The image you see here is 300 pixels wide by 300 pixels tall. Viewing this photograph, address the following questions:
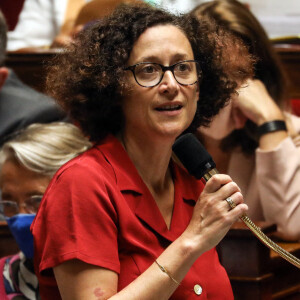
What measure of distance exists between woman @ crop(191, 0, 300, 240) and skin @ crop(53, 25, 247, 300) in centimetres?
49

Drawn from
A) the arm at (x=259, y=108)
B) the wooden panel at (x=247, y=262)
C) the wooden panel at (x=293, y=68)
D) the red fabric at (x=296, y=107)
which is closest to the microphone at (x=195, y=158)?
the wooden panel at (x=247, y=262)

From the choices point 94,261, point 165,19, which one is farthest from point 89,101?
point 94,261

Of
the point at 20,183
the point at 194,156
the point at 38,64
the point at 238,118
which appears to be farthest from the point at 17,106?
the point at 194,156

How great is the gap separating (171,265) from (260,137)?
0.83m

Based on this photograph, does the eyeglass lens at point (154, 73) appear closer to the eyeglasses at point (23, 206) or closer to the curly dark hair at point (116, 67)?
the curly dark hair at point (116, 67)

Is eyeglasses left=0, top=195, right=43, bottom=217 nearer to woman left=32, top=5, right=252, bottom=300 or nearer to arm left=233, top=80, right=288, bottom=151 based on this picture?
woman left=32, top=5, right=252, bottom=300

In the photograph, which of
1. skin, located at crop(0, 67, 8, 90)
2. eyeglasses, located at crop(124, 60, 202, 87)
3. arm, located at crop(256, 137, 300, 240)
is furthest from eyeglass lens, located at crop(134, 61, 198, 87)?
skin, located at crop(0, 67, 8, 90)

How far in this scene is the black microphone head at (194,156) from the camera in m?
0.98

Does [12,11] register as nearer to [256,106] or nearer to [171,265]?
[256,106]

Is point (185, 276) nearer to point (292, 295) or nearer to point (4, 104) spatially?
point (292, 295)

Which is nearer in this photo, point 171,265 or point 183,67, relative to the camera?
point 171,265

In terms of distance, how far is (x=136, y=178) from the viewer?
1.10 m

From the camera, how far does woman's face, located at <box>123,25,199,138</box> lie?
107 cm

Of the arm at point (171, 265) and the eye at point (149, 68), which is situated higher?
the eye at point (149, 68)
